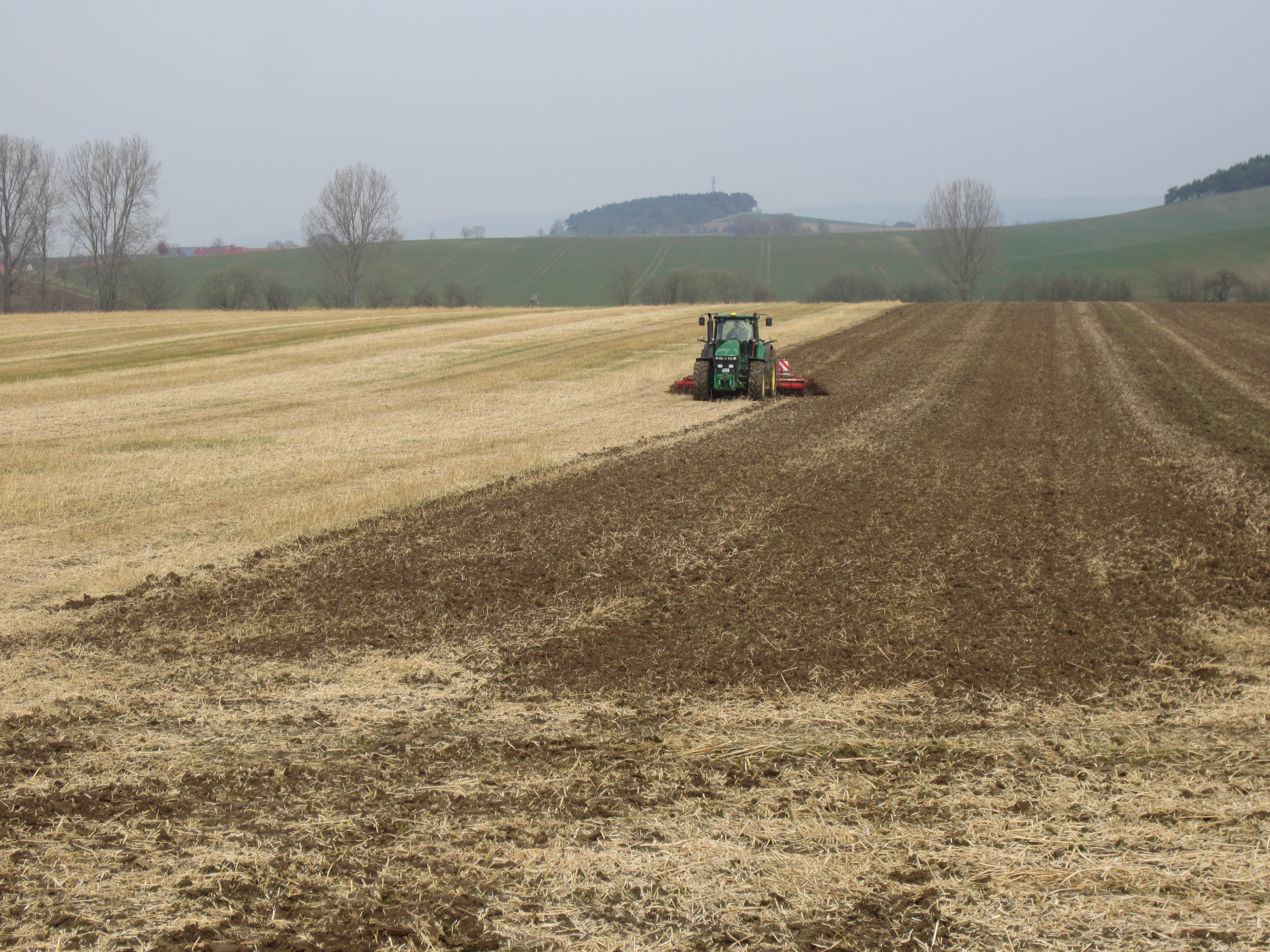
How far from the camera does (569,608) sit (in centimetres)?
776

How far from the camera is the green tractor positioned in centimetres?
1952

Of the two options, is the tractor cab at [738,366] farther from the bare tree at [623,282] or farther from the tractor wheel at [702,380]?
the bare tree at [623,282]

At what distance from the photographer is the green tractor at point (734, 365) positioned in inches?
768

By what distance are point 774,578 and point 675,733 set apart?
2.93 metres

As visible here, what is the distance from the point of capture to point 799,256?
94250mm

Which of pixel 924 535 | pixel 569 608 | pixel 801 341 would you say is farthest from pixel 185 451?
pixel 801 341

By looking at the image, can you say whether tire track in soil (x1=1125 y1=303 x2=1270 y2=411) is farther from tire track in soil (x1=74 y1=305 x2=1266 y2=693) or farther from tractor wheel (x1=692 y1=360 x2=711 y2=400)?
tractor wheel (x1=692 y1=360 x2=711 y2=400)

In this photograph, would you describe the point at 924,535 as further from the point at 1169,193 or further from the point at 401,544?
the point at 1169,193

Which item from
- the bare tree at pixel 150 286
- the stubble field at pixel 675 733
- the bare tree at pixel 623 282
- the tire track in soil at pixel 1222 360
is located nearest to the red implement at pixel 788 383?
the tire track in soil at pixel 1222 360

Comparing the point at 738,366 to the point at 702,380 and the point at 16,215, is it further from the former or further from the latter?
the point at 16,215

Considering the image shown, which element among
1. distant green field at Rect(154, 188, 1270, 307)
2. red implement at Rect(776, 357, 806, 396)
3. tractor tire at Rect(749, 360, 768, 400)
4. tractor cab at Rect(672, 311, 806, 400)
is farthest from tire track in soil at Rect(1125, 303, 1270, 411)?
distant green field at Rect(154, 188, 1270, 307)

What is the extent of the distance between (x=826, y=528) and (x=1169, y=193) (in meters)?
153

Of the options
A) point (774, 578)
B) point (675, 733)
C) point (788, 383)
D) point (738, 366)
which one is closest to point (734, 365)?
point (738, 366)

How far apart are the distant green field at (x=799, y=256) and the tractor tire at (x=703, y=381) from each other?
55.6m
